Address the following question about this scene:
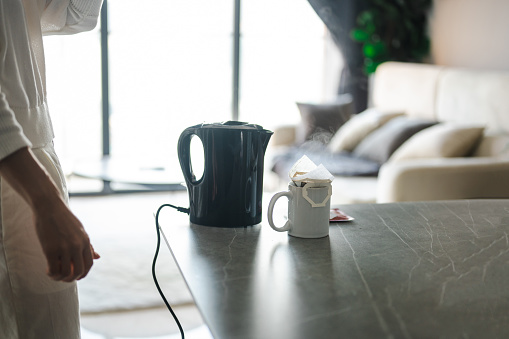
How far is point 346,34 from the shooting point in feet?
Answer: 16.6

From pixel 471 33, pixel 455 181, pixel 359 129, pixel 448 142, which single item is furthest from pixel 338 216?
pixel 471 33

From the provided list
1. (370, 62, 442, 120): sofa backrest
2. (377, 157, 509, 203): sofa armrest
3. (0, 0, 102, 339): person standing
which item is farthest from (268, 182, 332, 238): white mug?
(370, 62, 442, 120): sofa backrest

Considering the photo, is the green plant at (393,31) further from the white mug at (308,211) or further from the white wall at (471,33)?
the white mug at (308,211)

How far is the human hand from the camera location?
0.76m

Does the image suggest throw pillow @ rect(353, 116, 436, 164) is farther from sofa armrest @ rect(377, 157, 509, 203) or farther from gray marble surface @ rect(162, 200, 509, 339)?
gray marble surface @ rect(162, 200, 509, 339)

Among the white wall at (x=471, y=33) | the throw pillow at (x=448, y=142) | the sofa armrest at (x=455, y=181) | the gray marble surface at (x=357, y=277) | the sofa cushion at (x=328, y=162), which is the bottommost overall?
the sofa cushion at (x=328, y=162)

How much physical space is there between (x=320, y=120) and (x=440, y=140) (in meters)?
1.27

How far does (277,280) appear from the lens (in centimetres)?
87

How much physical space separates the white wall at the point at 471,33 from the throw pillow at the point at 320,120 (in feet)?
2.87

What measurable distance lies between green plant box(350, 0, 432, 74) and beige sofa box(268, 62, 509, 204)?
0.33 m

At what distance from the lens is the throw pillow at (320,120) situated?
4344 millimetres

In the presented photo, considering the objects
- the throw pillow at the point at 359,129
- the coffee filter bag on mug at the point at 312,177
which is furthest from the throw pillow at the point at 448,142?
the coffee filter bag on mug at the point at 312,177

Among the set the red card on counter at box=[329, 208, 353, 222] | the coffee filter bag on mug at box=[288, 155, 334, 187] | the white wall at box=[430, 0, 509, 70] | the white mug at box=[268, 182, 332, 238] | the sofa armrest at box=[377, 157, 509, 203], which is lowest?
the sofa armrest at box=[377, 157, 509, 203]

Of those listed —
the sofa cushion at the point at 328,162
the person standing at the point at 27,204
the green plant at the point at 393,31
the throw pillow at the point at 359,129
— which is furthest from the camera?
the green plant at the point at 393,31
